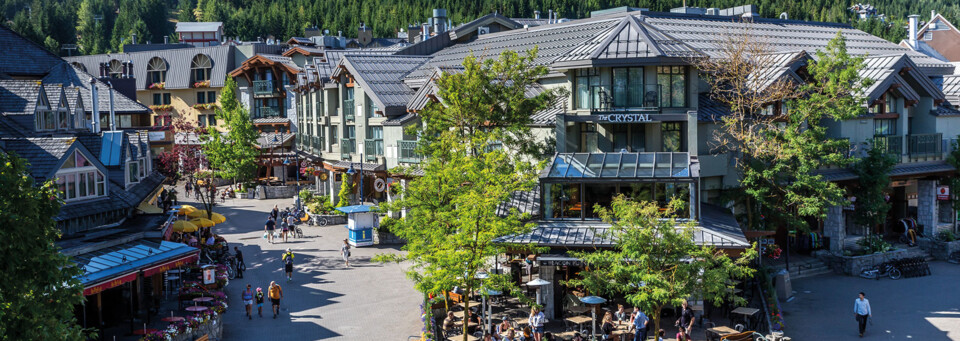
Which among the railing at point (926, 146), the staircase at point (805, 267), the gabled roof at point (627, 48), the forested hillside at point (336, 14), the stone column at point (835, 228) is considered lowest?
the staircase at point (805, 267)

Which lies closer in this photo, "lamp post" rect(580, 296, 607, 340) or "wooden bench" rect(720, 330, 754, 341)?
"wooden bench" rect(720, 330, 754, 341)

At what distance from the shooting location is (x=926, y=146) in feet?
155

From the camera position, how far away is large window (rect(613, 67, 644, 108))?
3638cm

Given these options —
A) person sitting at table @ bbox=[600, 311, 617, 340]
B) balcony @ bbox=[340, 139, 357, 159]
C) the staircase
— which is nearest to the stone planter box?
the staircase

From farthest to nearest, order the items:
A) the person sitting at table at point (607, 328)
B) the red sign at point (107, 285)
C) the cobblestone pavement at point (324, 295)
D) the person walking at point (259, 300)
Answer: the person walking at point (259, 300)
the cobblestone pavement at point (324, 295)
the person sitting at table at point (607, 328)
the red sign at point (107, 285)

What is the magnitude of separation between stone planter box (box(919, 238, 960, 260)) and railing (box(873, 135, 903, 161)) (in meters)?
5.19

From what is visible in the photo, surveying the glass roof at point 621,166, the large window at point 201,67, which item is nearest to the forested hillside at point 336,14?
the large window at point 201,67

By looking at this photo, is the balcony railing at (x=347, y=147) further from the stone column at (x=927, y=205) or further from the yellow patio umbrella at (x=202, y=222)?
→ the stone column at (x=927, y=205)

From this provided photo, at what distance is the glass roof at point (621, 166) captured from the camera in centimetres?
3253

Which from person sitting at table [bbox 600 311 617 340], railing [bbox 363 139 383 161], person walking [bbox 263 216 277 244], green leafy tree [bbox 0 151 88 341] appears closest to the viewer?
green leafy tree [bbox 0 151 88 341]

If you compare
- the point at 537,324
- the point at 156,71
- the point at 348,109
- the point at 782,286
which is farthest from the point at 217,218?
the point at 156,71

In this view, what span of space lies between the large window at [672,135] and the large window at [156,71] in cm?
6814

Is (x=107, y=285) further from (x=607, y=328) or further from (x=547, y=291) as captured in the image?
(x=607, y=328)

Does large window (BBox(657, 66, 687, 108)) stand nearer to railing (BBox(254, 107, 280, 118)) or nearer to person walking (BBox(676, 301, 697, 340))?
person walking (BBox(676, 301, 697, 340))
